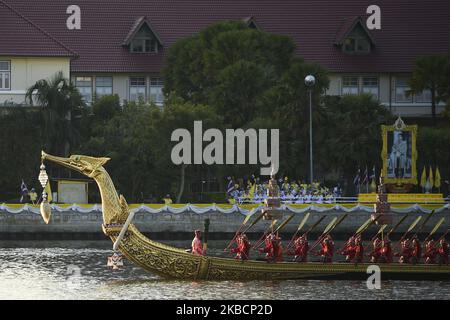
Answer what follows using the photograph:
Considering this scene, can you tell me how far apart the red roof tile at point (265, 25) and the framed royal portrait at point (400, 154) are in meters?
17.4

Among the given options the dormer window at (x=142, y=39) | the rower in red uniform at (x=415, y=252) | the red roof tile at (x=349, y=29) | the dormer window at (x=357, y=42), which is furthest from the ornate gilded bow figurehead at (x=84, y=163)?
the dormer window at (x=357, y=42)

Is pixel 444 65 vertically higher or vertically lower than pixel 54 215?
higher

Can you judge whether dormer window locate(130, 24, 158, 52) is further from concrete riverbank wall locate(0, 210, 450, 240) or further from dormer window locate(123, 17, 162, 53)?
concrete riverbank wall locate(0, 210, 450, 240)

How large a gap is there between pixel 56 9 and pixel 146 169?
21558 millimetres

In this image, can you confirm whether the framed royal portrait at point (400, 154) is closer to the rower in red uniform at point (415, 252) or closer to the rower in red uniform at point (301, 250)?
the rower in red uniform at point (415, 252)

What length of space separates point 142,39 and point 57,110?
16448mm

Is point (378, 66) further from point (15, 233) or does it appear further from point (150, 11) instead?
point (15, 233)

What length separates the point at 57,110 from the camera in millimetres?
78562

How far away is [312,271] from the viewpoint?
50562 millimetres

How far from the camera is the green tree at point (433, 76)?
274ft

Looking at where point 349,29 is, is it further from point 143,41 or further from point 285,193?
point 285,193

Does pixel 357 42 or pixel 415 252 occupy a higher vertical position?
pixel 357 42

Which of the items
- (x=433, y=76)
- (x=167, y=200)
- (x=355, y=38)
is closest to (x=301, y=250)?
(x=167, y=200)
